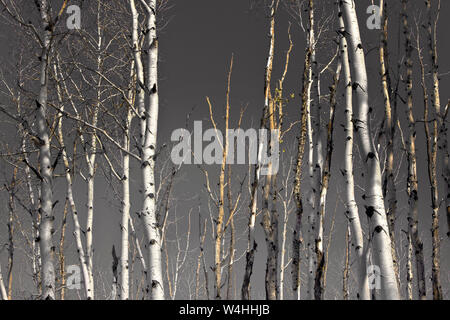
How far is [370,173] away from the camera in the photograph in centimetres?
374

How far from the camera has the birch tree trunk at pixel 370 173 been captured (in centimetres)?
347

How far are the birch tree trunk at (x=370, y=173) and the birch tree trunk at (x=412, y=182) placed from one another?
2.93 meters

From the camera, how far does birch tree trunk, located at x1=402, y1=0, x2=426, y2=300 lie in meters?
6.48

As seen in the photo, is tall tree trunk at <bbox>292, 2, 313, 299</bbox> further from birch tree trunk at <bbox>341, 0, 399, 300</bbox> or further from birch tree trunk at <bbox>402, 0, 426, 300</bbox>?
birch tree trunk at <bbox>341, 0, 399, 300</bbox>

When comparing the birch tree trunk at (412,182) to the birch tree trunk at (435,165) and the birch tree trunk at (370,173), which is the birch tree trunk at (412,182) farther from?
the birch tree trunk at (370,173)

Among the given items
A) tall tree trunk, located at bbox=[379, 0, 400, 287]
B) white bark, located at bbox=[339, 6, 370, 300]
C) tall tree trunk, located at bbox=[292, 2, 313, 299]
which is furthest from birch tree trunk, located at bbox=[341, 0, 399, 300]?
tall tree trunk, located at bbox=[292, 2, 313, 299]

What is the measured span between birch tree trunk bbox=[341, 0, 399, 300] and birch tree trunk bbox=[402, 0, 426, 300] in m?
2.93

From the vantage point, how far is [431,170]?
6832 mm

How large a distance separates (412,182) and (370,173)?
10.9 ft

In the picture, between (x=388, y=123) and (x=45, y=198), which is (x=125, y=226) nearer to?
(x=45, y=198)

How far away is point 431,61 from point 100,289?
14856mm

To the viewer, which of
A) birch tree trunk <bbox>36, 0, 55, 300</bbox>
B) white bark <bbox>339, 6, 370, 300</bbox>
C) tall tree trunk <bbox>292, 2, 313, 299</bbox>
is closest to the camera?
white bark <bbox>339, 6, 370, 300</bbox>
